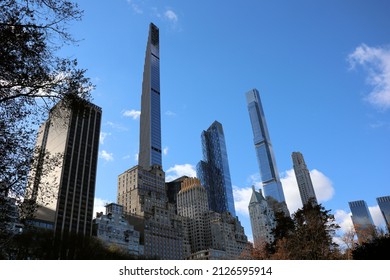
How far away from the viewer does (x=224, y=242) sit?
17638cm

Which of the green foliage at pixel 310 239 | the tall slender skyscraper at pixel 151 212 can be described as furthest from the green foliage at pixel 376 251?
the tall slender skyscraper at pixel 151 212

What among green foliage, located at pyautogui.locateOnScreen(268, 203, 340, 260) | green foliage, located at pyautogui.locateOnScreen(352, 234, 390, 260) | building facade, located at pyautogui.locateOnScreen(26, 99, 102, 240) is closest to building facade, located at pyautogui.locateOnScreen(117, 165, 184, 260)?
building facade, located at pyautogui.locateOnScreen(26, 99, 102, 240)

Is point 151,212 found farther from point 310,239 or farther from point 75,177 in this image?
point 310,239

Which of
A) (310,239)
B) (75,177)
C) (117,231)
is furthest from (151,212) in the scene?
(310,239)

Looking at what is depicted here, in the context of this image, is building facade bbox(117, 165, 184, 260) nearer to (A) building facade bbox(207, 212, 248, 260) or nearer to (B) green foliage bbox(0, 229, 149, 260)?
(A) building facade bbox(207, 212, 248, 260)

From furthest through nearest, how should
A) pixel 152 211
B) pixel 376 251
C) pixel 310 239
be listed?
pixel 152 211 → pixel 310 239 → pixel 376 251

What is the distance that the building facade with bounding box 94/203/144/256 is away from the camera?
122188mm

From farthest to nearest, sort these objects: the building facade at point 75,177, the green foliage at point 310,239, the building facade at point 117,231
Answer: the building facade at point 75,177, the building facade at point 117,231, the green foliage at point 310,239

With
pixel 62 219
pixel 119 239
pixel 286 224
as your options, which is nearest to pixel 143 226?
pixel 119 239

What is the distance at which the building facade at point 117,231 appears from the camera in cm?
12219

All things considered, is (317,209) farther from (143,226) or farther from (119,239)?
(143,226)

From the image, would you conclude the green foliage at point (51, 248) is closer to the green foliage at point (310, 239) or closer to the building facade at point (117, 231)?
the green foliage at point (310, 239)

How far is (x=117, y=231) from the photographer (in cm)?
12475

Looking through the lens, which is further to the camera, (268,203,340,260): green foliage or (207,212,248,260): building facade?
(207,212,248,260): building facade
